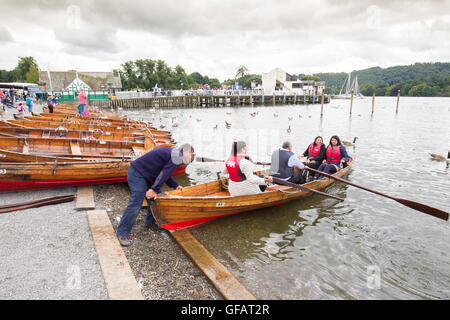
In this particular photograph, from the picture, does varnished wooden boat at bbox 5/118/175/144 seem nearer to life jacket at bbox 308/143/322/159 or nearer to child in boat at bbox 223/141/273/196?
life jacket at bbox 308/143/322/159

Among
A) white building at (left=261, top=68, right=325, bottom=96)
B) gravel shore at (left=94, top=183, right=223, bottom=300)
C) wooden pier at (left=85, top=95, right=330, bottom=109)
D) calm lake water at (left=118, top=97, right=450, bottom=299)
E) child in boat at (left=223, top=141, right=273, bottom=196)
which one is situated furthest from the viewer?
white building at (left=261, top=68, right=325, bottom=96)

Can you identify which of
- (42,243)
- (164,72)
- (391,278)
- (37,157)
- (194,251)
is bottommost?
(391,278)

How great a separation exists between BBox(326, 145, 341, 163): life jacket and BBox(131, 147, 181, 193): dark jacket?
7160 mm

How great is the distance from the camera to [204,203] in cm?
612

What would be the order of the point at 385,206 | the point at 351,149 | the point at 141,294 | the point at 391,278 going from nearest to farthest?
the point at 141,294 → the point at 391,278 → the point at 385,206 → the point at 351,149

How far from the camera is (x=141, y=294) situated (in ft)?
12.4

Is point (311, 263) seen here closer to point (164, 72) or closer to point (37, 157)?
point (37, 157)

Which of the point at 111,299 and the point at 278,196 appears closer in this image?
the point at 111,299

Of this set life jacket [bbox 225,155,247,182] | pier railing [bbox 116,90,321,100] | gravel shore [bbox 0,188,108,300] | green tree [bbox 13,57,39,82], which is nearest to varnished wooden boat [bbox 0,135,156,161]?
gravel shore [bbox 0,188,108,300]

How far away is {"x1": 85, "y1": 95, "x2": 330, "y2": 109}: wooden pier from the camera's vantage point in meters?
52.4

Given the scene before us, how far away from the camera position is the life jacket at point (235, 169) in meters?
6.18

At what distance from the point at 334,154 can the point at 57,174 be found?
940 centimetres

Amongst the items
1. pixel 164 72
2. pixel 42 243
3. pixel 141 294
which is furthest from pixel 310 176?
pixel 164 72
